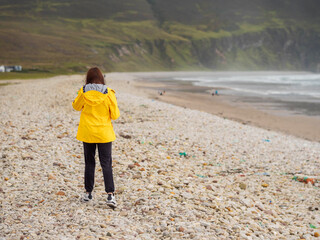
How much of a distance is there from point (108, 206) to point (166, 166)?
3352mm

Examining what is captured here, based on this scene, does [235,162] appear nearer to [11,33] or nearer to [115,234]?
[115,234]

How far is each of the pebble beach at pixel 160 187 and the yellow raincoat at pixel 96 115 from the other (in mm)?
1498

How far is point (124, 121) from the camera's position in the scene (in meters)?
16.6

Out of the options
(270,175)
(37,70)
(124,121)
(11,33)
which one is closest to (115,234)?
(270,175)

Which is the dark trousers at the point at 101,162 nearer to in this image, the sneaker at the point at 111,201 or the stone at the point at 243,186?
the sneaker at the point at 111,201

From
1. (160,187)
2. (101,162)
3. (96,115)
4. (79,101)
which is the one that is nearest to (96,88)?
(79,101)

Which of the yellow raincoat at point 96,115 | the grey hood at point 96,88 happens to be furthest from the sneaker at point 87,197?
the grey hood at point 96,88

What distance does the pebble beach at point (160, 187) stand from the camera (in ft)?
19.3

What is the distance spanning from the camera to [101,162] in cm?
655

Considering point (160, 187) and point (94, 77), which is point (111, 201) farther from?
point (94, 77)

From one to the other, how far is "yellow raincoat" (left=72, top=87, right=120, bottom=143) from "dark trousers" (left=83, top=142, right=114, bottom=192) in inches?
8.7

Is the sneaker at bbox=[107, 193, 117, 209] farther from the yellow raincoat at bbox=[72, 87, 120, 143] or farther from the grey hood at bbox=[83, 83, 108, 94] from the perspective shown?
the grey hood at bbox=[83, 83, 108, 94]

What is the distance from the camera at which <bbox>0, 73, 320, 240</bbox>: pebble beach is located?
5.89 metres

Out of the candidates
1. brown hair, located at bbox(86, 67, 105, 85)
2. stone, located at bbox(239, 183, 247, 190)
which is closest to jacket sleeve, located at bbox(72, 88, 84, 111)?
brown hair, located at bbox(86, 67, 105, 85)
